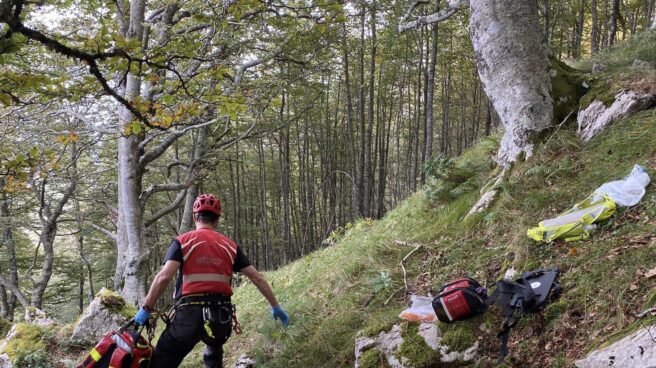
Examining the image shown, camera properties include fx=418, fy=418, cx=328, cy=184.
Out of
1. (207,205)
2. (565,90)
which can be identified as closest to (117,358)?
(207,205)

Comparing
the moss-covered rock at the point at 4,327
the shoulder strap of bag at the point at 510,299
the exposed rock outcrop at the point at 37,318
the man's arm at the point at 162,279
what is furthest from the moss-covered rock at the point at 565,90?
the moss-covered rock at the point at 4,327

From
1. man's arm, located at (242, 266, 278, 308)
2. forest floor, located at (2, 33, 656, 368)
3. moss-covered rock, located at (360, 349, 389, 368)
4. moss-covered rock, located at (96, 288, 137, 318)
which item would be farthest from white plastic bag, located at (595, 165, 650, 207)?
moss-covered rock, located at (96, 288, 137, 318)

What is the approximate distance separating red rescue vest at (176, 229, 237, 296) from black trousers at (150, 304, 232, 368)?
0.14 metres

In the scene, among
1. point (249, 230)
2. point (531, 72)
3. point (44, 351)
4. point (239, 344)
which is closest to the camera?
point (531, 72)

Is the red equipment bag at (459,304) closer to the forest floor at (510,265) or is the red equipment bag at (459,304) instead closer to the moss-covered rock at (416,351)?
the forest floor at (510,265)

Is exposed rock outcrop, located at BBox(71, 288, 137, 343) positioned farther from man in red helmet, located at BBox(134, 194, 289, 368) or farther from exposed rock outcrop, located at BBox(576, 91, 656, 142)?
exposed rock outcrop, located at BBox(576, 91, 656, 142)

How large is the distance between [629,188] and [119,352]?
158 inches

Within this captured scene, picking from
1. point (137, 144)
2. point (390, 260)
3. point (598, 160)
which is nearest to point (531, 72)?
point (598, 160)

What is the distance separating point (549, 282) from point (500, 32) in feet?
10.1

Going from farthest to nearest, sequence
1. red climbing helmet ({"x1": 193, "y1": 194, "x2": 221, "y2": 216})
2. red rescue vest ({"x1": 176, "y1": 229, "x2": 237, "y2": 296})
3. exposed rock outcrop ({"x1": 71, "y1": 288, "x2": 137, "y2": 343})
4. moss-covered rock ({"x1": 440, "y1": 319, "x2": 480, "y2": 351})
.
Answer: exposed rock outcrop ({"x1": 71, "y1": 288, "x2": 137, "y2": 343})
red climbing helmet ({"x1": 193, "y1": 194, "x2": 221, "y2": 216})
red rescue vest ({"x1": 176, "y1": 229, "x2": 237, "y2": 296})
moss-covered rock ({"x1": 440, "y1": 319, "x2": 480, "y2": 351})

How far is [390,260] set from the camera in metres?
4.74

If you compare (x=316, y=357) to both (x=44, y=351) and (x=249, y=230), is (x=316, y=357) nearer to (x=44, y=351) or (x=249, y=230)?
(x=44, y=351)

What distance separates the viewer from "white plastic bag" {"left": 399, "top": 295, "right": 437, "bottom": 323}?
327 cm

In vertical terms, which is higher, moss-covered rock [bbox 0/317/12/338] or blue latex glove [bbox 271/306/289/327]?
blue latex glove [bbox 271/306/289/327]
